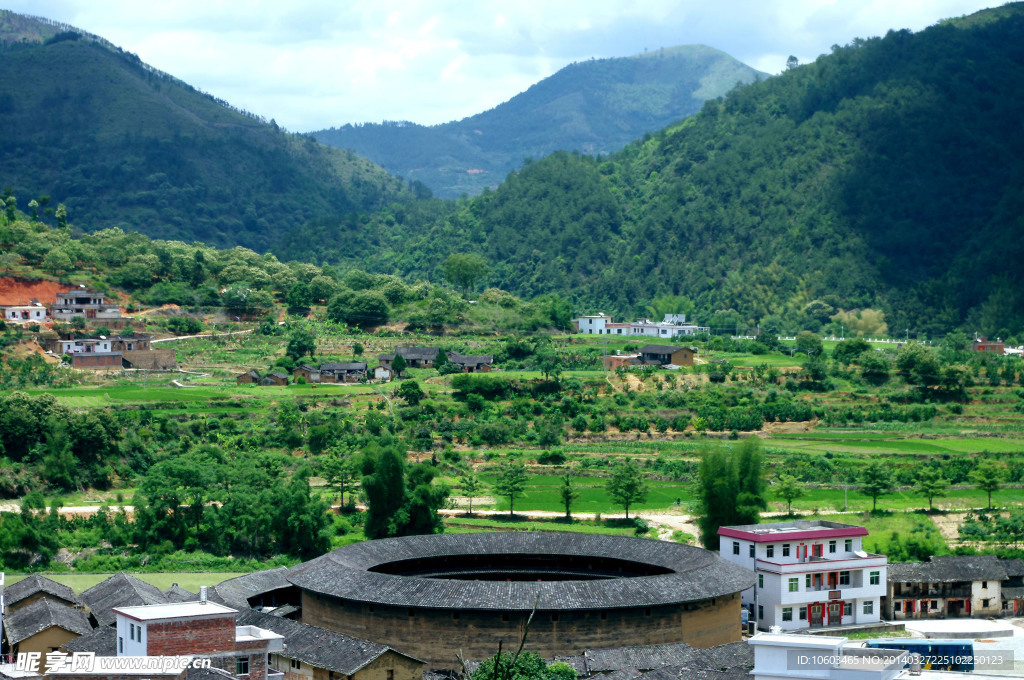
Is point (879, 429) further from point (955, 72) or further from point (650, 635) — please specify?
point (955, 72)

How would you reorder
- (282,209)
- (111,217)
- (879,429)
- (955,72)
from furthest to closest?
(282,209)
(111,217)
(955,72)
(879,429)

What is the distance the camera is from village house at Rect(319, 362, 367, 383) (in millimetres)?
74938

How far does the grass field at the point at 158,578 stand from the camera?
42312mm

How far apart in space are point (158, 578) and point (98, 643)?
43.2 feet

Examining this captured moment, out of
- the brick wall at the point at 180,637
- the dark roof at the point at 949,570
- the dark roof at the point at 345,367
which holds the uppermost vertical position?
the dark roof at the point at 345,367

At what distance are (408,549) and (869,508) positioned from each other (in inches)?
859

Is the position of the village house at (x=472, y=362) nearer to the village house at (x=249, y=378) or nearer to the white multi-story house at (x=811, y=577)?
the village house at (x=249, y=378)

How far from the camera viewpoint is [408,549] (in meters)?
41.2

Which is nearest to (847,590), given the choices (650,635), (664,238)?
(650,635)

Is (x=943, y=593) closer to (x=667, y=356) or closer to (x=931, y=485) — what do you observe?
(x=931, y=485)

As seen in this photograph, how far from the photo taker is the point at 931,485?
5328cm

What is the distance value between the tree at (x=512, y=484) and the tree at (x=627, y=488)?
12.2 ft

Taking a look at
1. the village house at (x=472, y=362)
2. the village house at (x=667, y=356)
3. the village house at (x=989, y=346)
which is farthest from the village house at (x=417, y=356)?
the village house at (x=989, y=346)

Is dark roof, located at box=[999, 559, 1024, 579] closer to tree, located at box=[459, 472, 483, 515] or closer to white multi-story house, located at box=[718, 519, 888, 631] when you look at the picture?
white multi-story house, located at box=[718, 519, 888, 631]
